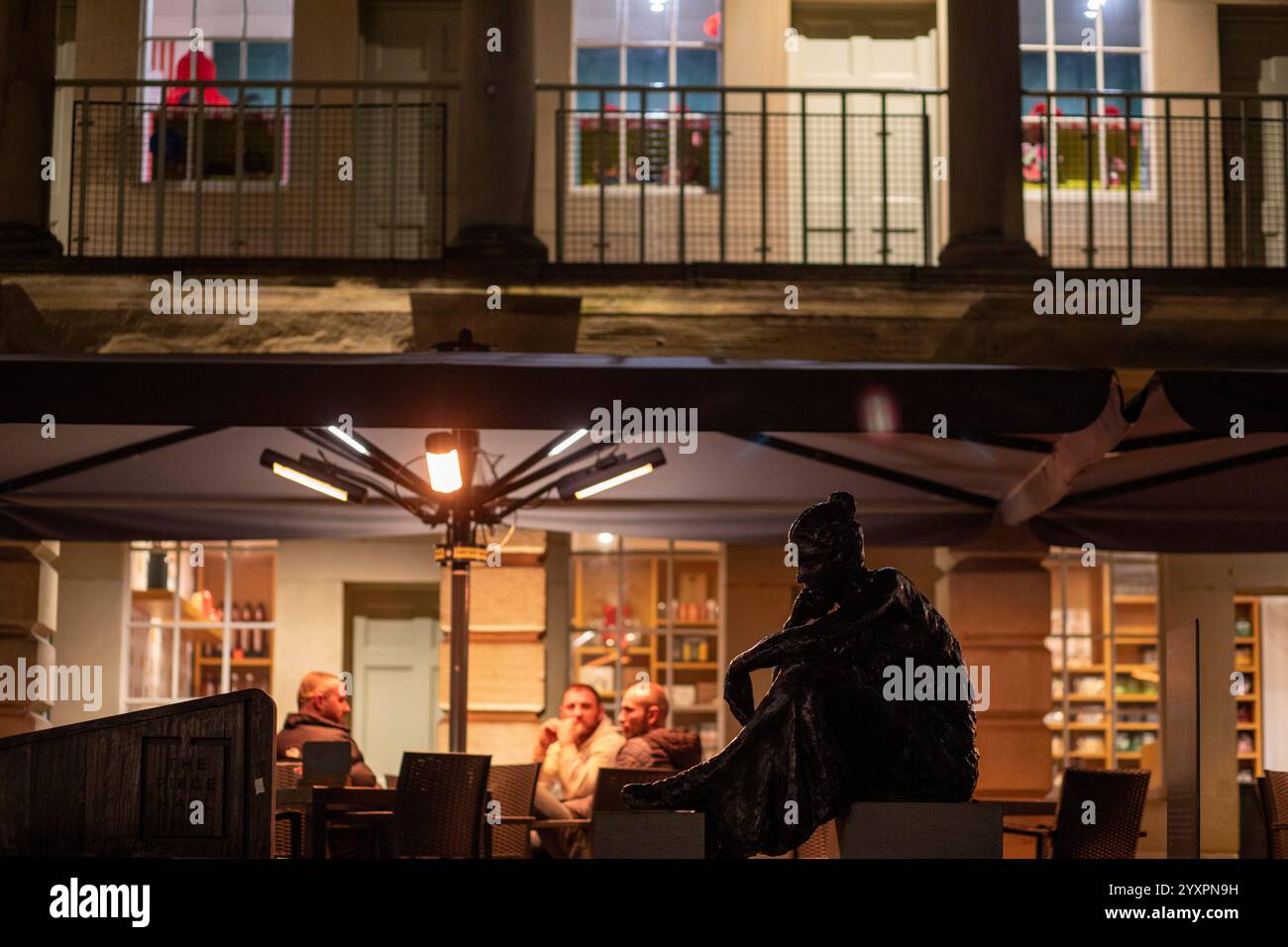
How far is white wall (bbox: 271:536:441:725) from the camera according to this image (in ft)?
42.3

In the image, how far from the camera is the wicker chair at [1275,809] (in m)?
6.39

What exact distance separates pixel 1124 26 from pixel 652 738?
7.60 metres

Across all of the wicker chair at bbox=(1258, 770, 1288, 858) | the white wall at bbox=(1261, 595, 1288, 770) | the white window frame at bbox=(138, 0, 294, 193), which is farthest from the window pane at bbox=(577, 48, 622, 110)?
the wicker chair at bbox=(1258, 770, 1288, 858)

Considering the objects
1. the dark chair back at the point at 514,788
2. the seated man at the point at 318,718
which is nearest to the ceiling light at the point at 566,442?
the dark chair back at the point at 514,788

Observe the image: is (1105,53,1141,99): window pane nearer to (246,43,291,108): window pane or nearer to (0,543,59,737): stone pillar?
(246,43,291,108): window pane

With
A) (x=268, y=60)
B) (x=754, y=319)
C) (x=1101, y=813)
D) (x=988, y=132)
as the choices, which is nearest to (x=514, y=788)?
(x=1101, y=813)

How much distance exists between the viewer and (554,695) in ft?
41.2

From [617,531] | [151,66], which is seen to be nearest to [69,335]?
[151,66]

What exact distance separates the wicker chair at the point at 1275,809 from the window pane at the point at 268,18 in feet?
30.8

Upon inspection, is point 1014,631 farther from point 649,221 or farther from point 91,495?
point 91,495

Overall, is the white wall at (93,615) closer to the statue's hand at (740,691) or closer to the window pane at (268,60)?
the window pane at (268,60)

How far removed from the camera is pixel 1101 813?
6.61 metres

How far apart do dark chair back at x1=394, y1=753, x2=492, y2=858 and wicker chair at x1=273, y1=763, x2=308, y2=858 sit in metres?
0.50

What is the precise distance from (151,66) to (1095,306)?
23.2ft
